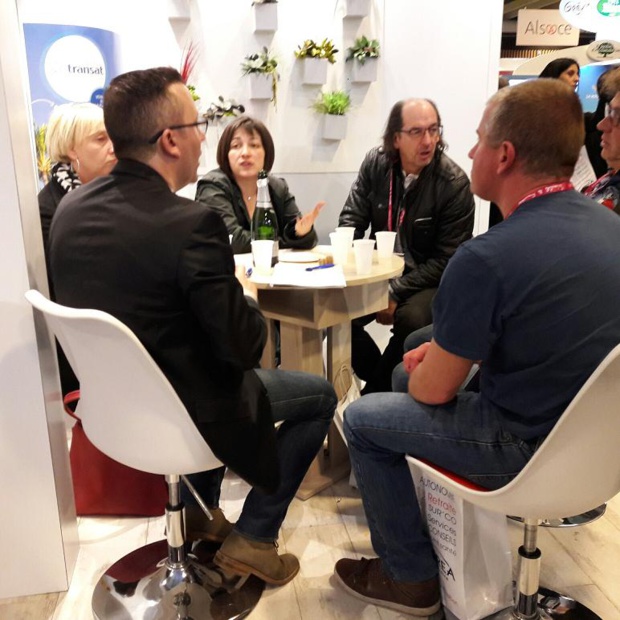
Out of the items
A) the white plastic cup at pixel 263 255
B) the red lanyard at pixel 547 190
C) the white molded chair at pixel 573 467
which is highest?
the red lanyard at pixel 547 190

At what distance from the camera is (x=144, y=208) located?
1.35 m

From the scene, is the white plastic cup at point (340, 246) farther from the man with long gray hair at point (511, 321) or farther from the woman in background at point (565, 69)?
the woman in background at point (565, 69)

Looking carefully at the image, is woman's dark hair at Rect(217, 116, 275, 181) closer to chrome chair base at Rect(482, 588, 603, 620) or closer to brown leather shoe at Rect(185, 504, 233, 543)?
brown leather shoe at Rect(185, 504, 233, 543)

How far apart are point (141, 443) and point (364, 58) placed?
3.13m

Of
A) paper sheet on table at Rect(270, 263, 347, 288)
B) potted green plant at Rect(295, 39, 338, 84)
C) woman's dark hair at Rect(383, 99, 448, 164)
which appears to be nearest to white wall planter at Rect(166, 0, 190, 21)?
potted green plant at Rect(295, 39, 338, 84)

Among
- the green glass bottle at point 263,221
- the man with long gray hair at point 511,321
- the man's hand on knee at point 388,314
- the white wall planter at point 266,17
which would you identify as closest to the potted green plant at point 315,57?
the white wall planter at point 266,17

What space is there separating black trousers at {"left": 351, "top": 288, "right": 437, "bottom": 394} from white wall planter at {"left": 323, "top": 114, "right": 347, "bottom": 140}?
1.44 meters

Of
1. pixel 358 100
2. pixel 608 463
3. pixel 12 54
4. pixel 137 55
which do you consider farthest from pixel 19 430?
pixel 358 100

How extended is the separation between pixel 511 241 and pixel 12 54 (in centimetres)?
129

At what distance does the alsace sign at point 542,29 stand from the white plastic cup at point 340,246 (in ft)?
14.0

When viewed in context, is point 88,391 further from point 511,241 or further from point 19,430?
point 511,241

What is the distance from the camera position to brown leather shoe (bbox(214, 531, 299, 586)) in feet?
5.81

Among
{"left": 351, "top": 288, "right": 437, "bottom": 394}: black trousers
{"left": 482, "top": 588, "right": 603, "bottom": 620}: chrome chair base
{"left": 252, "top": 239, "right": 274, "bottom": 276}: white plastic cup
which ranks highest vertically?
{"left": 252, "top": 239, "right": 274, "bottom": 276}: white plastic cup

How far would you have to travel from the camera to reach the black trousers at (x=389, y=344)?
2717mm
